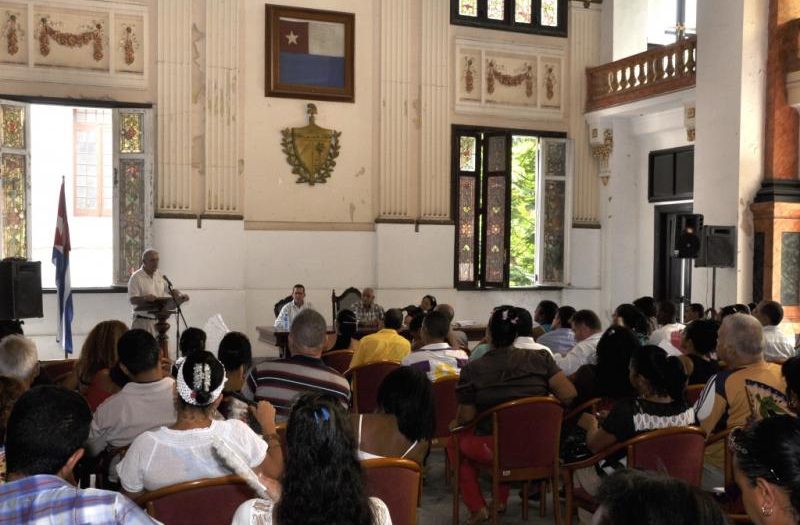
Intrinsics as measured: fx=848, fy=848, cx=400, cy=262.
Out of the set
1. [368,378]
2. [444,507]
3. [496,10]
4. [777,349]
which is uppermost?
[496,10]

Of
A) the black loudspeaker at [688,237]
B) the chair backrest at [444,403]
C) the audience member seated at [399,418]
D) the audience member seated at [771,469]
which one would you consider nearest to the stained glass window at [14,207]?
the chair backrest at [444,403]

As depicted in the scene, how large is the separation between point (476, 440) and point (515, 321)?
2.10ft

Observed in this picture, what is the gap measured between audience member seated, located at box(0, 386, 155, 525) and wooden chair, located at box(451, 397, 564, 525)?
235 cm

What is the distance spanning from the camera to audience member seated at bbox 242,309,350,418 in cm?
388

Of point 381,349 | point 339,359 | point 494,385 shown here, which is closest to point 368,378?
point 381,349

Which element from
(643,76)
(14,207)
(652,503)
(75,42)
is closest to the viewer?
(652,503)

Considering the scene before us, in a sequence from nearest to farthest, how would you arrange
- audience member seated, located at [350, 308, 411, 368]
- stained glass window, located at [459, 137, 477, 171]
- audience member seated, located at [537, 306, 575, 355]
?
audience member seated, located at [350, 308, 411, 368] < audience member seated, located at [537, 306, 575, 355] < stained glass window, located at [459, 137, 477, 171]

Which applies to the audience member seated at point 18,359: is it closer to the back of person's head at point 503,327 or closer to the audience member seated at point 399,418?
the audience member seated at point 399,418

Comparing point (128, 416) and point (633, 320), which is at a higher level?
point (633, 320)

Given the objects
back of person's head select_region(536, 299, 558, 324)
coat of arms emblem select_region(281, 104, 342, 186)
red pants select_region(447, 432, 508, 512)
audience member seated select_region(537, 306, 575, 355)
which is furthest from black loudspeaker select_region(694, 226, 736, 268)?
red pants select_region(447, 432, 508, 512)

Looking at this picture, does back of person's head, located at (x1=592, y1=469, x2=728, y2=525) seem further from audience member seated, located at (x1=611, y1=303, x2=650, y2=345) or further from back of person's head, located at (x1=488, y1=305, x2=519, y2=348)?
audience member seated, located at (x1=611, y1=303, x2=650, y2=345)

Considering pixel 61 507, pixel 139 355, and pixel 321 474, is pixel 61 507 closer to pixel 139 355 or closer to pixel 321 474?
pixel 321 474

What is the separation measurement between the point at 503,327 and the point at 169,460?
83.3 inches

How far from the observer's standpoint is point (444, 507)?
4.85 metres
